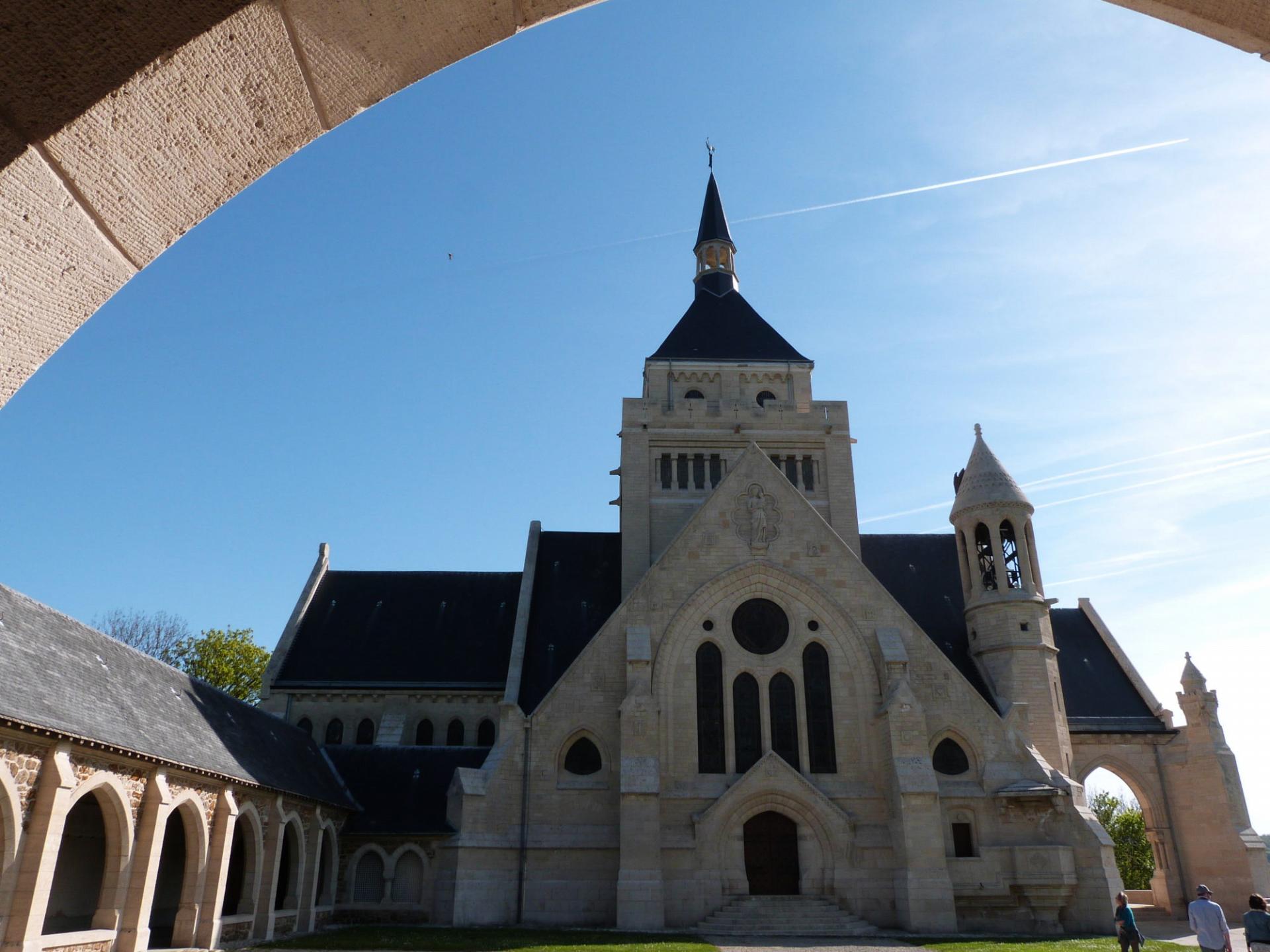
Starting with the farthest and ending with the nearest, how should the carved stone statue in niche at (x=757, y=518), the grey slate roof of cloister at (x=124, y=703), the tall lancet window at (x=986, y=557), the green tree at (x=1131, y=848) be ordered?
the green tree at (x=1131, y=848) → the tall lancet window at (x=986, y=557) → the carved stone statue in niche at (x=757, y=518) → the grey slate roof of cloister at (x=124, y=703)

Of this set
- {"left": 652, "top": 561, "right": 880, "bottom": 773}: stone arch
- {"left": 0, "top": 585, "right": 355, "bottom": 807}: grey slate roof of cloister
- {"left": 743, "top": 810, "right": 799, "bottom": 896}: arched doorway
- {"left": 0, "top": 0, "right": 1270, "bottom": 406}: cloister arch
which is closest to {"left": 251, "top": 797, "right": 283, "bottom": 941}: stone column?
{"left": 0, "top": 585, "right": 355, "bottom": 807}: grey slate roof of cloister

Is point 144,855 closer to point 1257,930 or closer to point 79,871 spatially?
point 79,871

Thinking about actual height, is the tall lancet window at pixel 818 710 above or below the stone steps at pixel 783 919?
above

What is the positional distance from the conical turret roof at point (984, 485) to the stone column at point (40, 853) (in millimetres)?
27333

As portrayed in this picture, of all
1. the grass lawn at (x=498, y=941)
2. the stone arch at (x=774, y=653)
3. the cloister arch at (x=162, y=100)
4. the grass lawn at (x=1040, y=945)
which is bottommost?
the grass lawn at (x=1040, y=945)

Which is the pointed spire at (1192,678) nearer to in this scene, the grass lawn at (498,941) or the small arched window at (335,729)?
the grass lawn at (498,941)

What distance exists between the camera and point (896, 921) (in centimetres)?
2448

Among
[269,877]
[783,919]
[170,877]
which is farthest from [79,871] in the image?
[783,919]

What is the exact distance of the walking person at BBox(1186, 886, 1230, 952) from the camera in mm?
13570

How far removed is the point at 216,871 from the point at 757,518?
1731cm

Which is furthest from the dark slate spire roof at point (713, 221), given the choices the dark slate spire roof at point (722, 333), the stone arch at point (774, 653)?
the stone arch at point (774, 653)

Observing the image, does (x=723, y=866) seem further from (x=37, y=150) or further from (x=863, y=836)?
(x=37, y=150)

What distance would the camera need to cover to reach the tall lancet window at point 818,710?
26788mm

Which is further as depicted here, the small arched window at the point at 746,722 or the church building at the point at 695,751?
the small arched window at the point at 746,722
